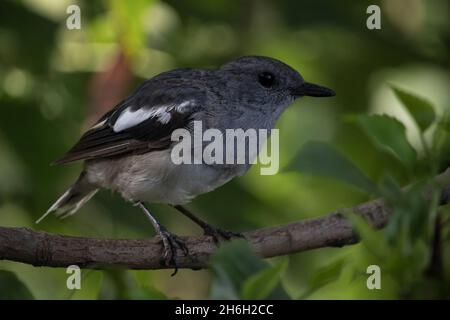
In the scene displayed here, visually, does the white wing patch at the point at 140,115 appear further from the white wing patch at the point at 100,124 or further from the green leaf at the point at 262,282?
the green leaf at the point at 262,282

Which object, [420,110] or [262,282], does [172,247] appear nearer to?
[420,110]

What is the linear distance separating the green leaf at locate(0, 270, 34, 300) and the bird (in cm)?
203

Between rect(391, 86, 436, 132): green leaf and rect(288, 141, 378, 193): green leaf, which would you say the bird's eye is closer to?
rect(391, 86, 436, 132): green leaf

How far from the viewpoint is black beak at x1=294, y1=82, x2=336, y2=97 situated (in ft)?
14.4

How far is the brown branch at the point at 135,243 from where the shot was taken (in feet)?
9.64

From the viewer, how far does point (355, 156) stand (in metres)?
4.96

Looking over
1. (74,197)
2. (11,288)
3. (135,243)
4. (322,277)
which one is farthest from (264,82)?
(322,277)

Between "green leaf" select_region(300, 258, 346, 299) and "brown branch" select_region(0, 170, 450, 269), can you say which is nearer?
"green leaf" select_region(300, 258, 346, 299)

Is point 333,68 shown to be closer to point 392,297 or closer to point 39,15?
point 39,15

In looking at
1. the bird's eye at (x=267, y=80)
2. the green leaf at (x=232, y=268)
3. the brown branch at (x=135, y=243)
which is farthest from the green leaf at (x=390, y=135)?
the bird's eye at (x=267, y=80)

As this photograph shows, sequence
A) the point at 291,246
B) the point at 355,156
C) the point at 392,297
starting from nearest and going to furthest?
the point at 392,297
the point at 291,246
the point at 355,156

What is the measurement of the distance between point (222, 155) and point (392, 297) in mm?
2326

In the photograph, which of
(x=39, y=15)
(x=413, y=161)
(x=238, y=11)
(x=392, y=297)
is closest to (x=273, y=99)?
(x=238, y=11)

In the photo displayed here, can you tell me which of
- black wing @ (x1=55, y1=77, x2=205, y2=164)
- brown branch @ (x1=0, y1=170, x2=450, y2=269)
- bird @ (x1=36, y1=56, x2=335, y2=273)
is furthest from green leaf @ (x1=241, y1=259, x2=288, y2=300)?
black wing @ (x1=55, y1=77, x2=205, y2=164)
